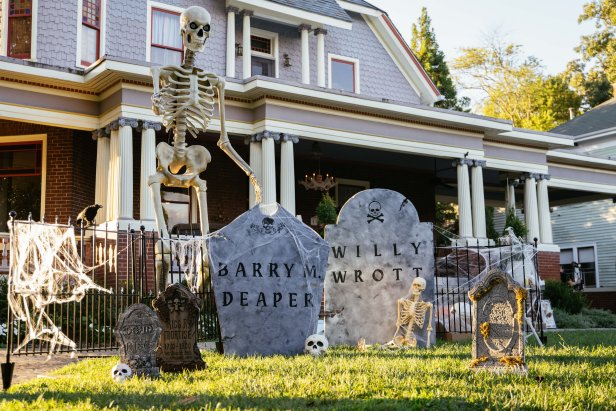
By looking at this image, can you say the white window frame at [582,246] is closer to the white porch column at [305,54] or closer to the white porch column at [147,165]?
the white porch column at [305,54]

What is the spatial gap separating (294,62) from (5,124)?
28.8 ft

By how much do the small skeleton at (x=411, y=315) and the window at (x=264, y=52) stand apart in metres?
13.2

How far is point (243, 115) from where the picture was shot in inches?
736

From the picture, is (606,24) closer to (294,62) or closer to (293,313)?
(294,62)

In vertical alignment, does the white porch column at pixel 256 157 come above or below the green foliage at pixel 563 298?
above

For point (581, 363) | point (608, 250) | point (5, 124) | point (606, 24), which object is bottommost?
point (581, 363)

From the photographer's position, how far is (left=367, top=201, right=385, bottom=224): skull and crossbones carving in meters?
11.1

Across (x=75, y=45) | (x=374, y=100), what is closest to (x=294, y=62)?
(x=374, y=100)

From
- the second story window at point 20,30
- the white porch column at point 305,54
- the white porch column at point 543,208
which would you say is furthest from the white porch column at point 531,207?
the second story window at point 20,30

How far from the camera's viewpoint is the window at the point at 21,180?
1884 cm

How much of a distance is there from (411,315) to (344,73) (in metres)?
14.8

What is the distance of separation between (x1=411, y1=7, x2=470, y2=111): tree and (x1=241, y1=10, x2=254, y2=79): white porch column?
64.3 feet

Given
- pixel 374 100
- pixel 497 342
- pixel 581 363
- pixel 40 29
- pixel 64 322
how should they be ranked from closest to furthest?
pixel 497 342 < pixel 581 363 < pixel 64 322 < pixel 40 29 < pixel 374 100

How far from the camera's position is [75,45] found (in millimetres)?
18594
